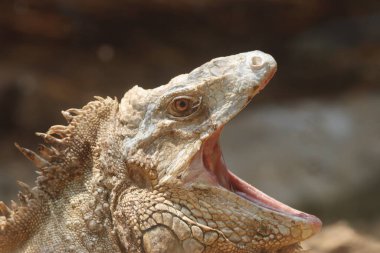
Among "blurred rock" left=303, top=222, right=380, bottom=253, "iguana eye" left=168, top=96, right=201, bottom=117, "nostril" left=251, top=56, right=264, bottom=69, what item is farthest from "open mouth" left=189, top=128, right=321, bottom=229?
"blurred rock" left=303, top=222, right=380, bottom=253

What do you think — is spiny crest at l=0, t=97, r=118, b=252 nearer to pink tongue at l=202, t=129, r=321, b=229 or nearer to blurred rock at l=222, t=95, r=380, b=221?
pink tongue at l=202, t=129, r=321, b=229

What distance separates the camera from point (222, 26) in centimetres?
1023

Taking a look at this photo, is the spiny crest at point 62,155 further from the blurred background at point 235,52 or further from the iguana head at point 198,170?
the blurred background at point 235,52

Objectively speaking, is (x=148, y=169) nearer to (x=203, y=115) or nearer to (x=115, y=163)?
(x=115, y=163)

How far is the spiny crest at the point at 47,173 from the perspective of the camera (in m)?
3.02

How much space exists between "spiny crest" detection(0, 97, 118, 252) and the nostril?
0.86 metres

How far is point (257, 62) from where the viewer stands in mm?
3021

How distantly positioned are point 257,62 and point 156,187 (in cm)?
78

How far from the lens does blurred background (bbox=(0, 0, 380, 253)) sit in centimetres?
955

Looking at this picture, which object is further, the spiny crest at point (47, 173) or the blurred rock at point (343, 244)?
the blurred rock at point (343, 244)

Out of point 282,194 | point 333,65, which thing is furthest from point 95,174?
point 333,65

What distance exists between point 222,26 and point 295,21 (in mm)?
1204

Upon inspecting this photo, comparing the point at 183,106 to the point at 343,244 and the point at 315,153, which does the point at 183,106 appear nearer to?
the point at 343,244

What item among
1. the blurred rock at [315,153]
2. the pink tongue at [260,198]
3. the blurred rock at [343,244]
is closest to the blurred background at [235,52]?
the blurred rock at [315,153]
